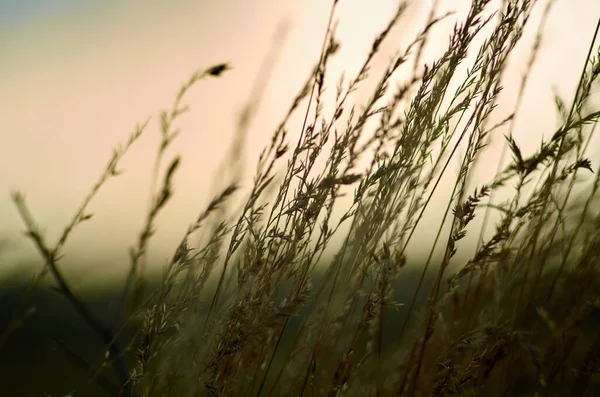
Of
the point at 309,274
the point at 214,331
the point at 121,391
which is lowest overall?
the point at 121,391

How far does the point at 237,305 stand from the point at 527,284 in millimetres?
892

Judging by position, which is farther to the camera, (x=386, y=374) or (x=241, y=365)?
(x=386, y=374)

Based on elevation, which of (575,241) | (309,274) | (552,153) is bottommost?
(309,274)

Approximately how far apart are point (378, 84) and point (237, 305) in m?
0.64

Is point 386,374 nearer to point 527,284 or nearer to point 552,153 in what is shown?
point 527,284

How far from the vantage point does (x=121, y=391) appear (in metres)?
1.31

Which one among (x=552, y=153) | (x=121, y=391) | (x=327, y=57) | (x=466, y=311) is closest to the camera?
(x=121, y=391)

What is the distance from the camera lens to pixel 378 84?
5.14ft

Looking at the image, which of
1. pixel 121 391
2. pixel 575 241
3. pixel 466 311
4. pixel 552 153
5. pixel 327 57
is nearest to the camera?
pixel 121 391

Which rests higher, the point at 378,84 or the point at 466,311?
the point at 378,84

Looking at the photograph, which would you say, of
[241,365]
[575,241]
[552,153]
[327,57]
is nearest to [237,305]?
[241,365]

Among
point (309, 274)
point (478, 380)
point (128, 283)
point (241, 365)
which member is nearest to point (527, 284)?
point (478, 380)

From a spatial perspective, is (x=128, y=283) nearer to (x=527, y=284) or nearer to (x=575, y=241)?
(x=527, y=284)

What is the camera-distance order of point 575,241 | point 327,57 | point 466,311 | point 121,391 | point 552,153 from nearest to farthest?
point 121,391 → point 552,153 → point 327,57 → point 466,311 → point 575,241
